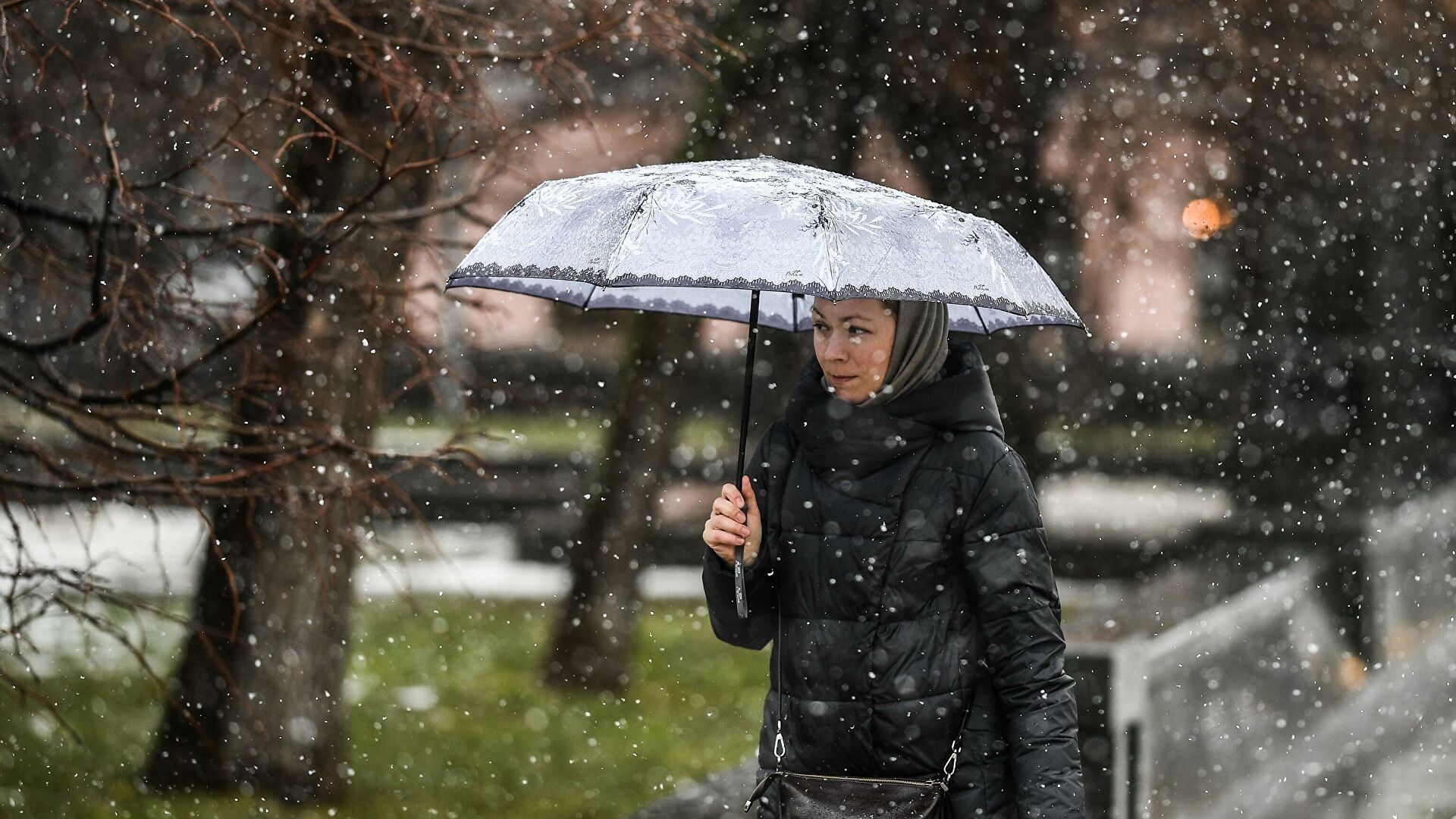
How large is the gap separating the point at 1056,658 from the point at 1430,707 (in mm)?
6669

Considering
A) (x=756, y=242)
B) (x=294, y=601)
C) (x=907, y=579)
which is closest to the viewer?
(x=756, y=242)

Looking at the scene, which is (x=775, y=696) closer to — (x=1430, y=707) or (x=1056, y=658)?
(x=1056, y=658)

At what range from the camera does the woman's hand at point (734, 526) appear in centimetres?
299

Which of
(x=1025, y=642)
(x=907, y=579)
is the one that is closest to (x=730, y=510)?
(x=907, y=579)

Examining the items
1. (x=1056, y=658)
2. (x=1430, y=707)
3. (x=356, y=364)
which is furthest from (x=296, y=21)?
(x=1430, y=707)

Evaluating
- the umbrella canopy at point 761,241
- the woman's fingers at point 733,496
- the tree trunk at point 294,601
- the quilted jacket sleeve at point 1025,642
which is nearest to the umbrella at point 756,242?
the umbrella canopy at point 761,241

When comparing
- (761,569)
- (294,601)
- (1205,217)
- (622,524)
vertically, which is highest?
(1205,217)

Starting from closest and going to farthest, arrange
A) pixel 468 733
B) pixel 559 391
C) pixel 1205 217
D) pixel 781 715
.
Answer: pixel 781 715 < pixel 468 733 < pixel 559 391 < pixel 1205 217

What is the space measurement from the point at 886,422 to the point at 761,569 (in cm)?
41

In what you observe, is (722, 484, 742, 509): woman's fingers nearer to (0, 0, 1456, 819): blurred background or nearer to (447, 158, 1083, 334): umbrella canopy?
(447, 158, 1083, 334): umbrella canopy

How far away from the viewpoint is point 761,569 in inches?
121

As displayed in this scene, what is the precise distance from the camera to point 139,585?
14.8 m

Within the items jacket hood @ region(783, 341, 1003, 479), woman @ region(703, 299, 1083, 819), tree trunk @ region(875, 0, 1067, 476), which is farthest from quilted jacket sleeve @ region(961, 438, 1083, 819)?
tree trunk @ region(875, 0, 1067, 476)

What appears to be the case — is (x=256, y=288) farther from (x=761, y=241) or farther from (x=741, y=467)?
(x=761, y=241)
